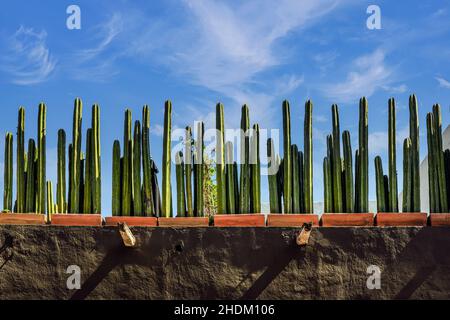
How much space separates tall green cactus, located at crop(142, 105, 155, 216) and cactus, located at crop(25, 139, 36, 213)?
1.17 m

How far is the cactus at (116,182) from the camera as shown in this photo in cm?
608

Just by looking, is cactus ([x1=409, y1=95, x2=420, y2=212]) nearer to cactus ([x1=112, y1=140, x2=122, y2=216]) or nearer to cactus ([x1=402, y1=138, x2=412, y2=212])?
cactus ([x1=402, y1=138, x2=412, y2=212])

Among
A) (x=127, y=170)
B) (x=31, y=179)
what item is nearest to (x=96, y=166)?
(x=127, y=170)

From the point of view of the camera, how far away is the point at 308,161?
6043 millimetres

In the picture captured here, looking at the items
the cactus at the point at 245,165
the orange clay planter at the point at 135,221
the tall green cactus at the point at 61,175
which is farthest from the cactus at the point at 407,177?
the tall green cactus at the point at 61,175

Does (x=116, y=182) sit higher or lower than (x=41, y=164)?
lower

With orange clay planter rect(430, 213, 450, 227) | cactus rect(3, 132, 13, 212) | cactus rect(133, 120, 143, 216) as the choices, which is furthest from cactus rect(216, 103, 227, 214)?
cactus rect(3, 132, 13, 212)

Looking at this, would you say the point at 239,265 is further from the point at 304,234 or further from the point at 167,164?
the point at 167,164

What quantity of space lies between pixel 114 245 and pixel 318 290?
1.99 meters

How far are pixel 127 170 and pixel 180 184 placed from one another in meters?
0.58

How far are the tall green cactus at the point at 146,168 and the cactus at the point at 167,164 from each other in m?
0.14

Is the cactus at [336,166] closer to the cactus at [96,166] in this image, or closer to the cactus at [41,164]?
the cactus at [96,166]

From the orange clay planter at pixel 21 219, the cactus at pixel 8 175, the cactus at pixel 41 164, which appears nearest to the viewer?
the orange clay planter at pixel 21 219
